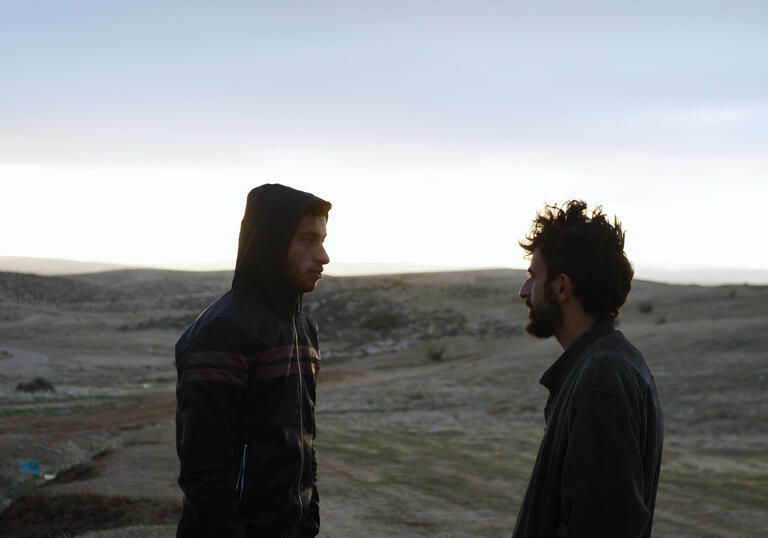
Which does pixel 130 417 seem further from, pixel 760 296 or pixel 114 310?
pixel 114 310

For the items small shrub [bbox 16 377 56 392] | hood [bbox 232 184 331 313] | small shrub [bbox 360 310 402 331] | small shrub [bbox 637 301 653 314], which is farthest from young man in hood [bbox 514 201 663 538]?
small shrub [bbox 360 310 402 331]

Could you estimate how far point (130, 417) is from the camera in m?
19.4

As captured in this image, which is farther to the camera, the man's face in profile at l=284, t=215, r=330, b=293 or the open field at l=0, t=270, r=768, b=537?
the open field at l=0, t=270, r=768, b=537

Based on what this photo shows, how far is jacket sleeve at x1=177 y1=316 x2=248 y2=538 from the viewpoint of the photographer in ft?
10.7

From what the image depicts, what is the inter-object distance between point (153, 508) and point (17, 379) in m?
18.3

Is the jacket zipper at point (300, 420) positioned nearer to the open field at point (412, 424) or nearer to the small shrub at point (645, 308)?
the open field at point (412, 424)

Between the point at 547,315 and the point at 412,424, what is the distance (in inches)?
656

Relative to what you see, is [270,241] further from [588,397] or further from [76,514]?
[76,514]

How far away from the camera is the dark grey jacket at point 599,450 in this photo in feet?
8.51

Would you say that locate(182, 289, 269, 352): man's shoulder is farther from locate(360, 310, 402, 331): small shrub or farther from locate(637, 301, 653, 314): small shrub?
locate(360, 310, 402, 331): small shrub

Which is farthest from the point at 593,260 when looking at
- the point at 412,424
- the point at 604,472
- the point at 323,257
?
the point at 412,424

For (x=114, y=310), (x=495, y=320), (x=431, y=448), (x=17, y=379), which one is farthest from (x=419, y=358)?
(x=114, y=310)

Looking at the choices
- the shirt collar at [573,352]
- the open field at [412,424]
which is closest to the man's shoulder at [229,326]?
the shirt collar at [573,352]

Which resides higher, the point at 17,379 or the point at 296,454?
the point at 296,454
